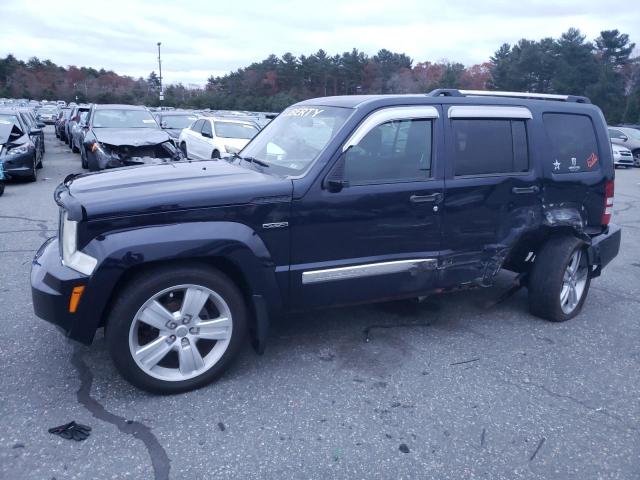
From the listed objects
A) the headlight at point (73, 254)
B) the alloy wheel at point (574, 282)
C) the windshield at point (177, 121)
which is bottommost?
the alloy wheel at point (574, 282)

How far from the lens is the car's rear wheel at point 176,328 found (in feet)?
10.9

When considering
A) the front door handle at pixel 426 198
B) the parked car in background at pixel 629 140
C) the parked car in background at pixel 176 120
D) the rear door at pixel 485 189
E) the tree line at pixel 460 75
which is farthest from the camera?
the tree line at pixel 460 75

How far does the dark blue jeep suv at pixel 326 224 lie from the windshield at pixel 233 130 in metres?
9.48

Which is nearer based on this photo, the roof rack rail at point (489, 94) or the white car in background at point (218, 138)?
the roof rack rail at point (489, 94)

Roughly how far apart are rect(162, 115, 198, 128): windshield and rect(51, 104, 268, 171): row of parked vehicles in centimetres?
325

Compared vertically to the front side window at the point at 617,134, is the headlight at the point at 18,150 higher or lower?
lower

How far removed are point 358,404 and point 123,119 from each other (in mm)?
11862

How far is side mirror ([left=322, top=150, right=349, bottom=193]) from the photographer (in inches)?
147

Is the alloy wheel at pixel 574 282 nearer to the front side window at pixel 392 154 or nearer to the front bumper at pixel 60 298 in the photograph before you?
the front side window at pixel 392 154

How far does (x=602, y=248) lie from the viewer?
523cm

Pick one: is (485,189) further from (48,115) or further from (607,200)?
(48,115)

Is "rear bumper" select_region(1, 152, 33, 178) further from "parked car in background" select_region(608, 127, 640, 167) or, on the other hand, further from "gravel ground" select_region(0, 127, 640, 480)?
"parked car in background" select_region(608, 127, 640, 167)

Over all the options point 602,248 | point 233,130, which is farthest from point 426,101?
point 233,130

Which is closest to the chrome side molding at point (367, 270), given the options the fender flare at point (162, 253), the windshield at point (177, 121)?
the fender flare at point (162, 253)
